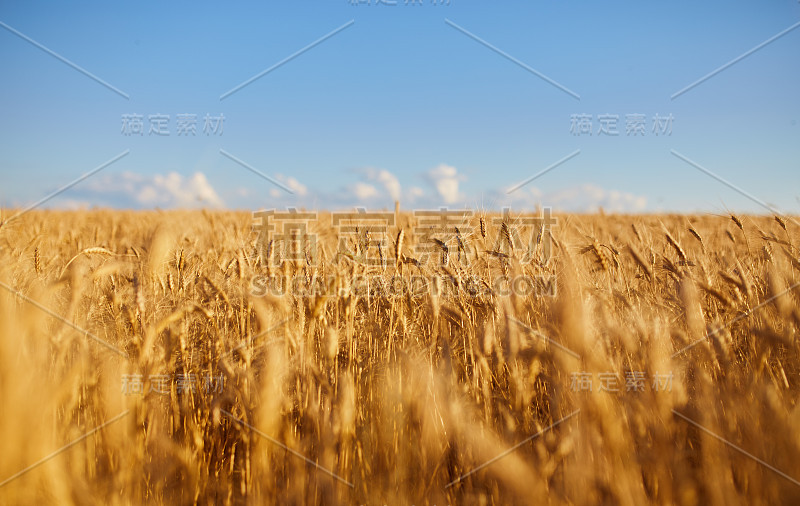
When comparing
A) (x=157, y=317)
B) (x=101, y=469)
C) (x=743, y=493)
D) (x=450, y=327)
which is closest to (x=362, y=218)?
(x=450, y=327)

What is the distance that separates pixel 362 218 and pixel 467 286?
2622 millimetres

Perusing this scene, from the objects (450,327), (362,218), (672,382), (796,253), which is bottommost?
(672,382)

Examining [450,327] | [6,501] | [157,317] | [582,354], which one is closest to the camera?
[6,501]

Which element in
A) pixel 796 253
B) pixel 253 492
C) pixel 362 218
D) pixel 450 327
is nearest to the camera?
pixel 253 492

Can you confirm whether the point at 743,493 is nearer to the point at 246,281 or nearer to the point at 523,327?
the point at 523,327

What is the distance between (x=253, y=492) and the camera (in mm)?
1039

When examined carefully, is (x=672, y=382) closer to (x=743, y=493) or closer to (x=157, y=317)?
(x=743, y=493)

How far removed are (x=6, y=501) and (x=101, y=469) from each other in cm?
58

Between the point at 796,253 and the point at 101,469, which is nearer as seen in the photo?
the point at 101,469

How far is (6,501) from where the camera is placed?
721 millimetres

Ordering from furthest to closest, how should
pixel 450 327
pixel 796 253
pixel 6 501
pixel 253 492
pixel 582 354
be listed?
pixel 796 253, pixel 450 327, pixel 253 492, pixel 582 354, pixel 6 501

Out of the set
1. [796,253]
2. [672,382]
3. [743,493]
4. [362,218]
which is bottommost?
[743,493]

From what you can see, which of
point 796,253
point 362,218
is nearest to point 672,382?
point 796,253

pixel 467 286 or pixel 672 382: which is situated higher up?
pixel 467 286
